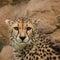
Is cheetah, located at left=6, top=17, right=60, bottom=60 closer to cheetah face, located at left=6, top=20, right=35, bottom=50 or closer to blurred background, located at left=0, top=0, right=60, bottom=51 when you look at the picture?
cheetah face, located at left=6, top=20, right=35, bottom=50

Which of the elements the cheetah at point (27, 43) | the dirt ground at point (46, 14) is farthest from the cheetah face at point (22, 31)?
the dirt ground at point (46, 14)

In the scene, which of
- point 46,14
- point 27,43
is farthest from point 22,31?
point 46,14

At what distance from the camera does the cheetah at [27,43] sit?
12.1 ft

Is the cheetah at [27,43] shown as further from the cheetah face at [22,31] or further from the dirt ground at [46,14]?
the dirt ground at [46,14]

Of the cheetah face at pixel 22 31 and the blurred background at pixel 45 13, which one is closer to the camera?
the cheetah face at pixel 22 31

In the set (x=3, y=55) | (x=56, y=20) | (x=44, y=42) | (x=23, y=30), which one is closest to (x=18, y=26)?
(x=23, y=30)

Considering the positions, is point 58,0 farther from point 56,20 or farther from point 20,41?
point 20,41

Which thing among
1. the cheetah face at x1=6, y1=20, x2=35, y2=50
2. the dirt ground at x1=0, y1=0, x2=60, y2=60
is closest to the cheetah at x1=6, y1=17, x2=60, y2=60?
the cheetah face at x1=6, y1=20, x2=35, y2=50

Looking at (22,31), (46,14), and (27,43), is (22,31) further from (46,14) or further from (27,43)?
(46,14)

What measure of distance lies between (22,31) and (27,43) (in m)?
0.14

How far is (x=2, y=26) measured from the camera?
541cm

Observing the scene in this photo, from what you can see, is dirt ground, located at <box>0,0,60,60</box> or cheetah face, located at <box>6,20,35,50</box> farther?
dirt ground, located at <box>0,0,60,60</box>

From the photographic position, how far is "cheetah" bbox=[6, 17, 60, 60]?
3.68m

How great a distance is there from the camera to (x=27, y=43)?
368cm
